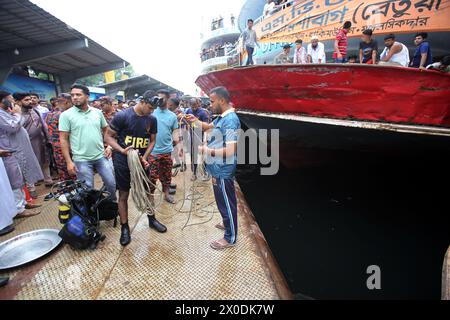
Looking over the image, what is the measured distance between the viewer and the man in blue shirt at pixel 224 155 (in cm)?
218

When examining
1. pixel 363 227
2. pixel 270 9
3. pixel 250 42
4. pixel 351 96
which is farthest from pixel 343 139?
pixel 270 9

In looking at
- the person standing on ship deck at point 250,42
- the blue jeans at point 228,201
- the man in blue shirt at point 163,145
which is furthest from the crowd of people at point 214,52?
the blue jeans at point 228,201

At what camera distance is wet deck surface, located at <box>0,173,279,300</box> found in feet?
6.31

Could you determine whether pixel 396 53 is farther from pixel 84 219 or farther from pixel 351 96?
pixel 84 219

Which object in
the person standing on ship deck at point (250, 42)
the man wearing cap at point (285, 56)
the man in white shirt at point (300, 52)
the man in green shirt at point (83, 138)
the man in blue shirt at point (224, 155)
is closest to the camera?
the man in blue shirt at point (224, 155)

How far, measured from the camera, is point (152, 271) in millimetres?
2170

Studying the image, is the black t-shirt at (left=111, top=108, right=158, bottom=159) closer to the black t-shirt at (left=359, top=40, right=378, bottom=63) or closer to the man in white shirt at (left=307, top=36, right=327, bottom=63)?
the man in white shirt at (left=307, top=36, right=327, bottom=63)

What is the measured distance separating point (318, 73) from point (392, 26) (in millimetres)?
2554

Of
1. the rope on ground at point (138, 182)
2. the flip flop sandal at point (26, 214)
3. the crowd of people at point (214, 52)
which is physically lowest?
the flip flop sandal at point (26, 214)

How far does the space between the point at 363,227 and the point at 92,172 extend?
4.52m

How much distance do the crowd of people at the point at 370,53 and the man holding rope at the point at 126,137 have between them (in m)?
3.59

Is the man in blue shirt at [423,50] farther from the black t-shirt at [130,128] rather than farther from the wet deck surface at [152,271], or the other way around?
the black t-shirt at [130,128]

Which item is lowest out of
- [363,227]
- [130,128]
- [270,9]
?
[363,227]
